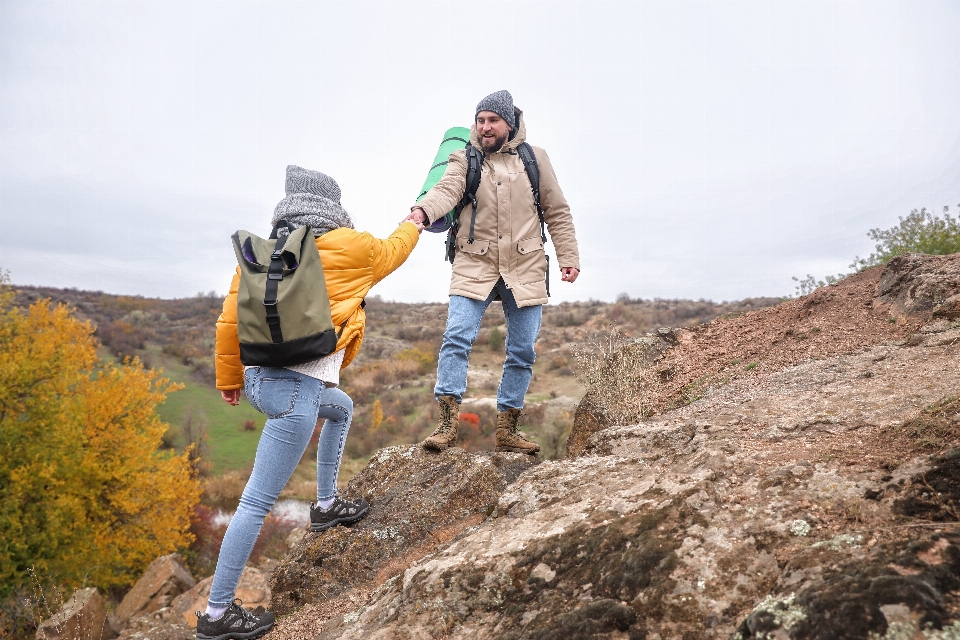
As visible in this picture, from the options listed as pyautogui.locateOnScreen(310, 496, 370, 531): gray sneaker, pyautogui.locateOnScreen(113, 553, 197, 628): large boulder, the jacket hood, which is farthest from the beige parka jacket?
pyautogui.locateOnScreen(113, 553, 197, 628): large boulder

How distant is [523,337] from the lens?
405cm

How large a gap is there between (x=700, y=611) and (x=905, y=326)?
375 centimetres

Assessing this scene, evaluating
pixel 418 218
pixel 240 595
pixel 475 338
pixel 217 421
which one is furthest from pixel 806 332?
pixel 217 421

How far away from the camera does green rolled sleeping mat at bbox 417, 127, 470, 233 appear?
12.7 ft

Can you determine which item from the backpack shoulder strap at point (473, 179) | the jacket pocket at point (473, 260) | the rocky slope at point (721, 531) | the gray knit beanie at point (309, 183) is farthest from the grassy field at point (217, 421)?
the rocky slope at point (721, 531)

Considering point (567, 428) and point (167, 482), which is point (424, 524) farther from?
point (167, 482)

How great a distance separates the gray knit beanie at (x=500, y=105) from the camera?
12.7 ft

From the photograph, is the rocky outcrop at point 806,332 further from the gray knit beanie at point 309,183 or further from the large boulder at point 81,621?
the large boulder at point 81,621

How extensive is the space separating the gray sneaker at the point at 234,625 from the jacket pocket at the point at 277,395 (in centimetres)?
101

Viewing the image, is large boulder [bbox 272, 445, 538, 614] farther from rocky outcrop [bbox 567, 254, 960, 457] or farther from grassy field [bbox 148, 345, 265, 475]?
grassy field [bbox 148, 345, 265, 475]

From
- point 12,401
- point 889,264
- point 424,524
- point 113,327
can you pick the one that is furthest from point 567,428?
point 113,327

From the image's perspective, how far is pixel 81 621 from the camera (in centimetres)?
868

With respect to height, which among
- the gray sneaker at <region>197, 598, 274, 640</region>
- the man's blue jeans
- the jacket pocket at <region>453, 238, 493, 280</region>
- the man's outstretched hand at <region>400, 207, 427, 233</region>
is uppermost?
the man's outstretched hand at <region>400, 207, 427, 233</region>

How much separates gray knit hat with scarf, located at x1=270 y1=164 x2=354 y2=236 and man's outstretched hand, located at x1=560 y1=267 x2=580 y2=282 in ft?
6.19
